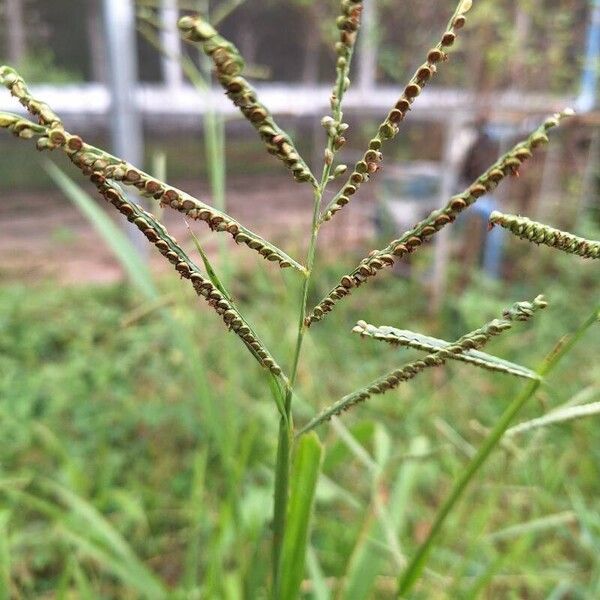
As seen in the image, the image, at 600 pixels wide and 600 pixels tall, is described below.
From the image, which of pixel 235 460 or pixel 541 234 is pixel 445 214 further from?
pixel 235 460

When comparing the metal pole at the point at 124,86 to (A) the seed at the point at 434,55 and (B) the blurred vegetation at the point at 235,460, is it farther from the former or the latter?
(A) the seed at the point at 434,55

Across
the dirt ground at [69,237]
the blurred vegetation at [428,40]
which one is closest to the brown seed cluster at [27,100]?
the dirt ground at [69,237]

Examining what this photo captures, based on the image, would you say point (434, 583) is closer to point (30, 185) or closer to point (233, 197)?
point (30, 185)

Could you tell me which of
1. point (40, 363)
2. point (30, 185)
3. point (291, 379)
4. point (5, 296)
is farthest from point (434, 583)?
point (30, 185)

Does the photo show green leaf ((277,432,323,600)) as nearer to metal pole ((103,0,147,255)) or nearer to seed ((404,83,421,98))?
seed ((404,83,421,98))

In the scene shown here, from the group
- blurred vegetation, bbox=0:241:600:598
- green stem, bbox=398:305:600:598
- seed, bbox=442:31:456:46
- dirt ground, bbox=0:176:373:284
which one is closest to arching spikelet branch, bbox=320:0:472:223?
seed, bbox=442:31:456:46

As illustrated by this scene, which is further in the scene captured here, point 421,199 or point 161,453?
point 421,199

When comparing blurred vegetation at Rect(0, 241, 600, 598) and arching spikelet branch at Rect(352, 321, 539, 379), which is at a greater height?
arching spikelet branch at Rect(352, 321, 539, 379)
